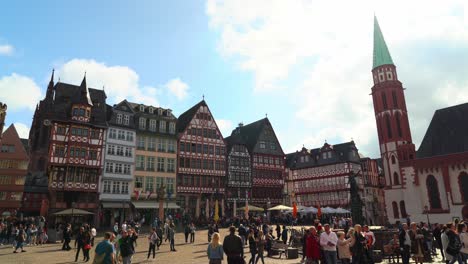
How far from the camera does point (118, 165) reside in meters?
41.1

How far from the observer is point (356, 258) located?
35.1 feet

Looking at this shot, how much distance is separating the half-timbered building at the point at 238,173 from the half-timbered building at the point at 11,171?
3051 centimetres

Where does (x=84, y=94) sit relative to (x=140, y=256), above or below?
above

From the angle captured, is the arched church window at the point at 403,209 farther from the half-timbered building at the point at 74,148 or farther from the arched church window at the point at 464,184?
the half-timbered building at the point at 74,148

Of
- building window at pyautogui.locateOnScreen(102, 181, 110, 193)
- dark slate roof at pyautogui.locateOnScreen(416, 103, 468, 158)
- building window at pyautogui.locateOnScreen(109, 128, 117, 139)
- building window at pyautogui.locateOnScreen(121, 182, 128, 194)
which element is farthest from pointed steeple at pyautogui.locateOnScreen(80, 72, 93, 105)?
dark slate roof at pyautogui.locateOnScreen(416, 103, 468, 158)

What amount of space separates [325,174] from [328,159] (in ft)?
9.37

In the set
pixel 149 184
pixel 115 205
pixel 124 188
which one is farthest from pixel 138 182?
pixel 115 205

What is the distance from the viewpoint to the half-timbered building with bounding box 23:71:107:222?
36375mm

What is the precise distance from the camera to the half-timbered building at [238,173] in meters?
50.1

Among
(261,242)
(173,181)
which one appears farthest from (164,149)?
(261,242)

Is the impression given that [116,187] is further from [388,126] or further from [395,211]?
[388,126]

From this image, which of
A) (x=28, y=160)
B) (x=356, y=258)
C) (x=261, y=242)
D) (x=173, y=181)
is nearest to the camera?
(x=356, y=258)

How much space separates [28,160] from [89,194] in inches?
811

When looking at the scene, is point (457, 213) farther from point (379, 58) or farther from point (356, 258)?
point (356, 258)
